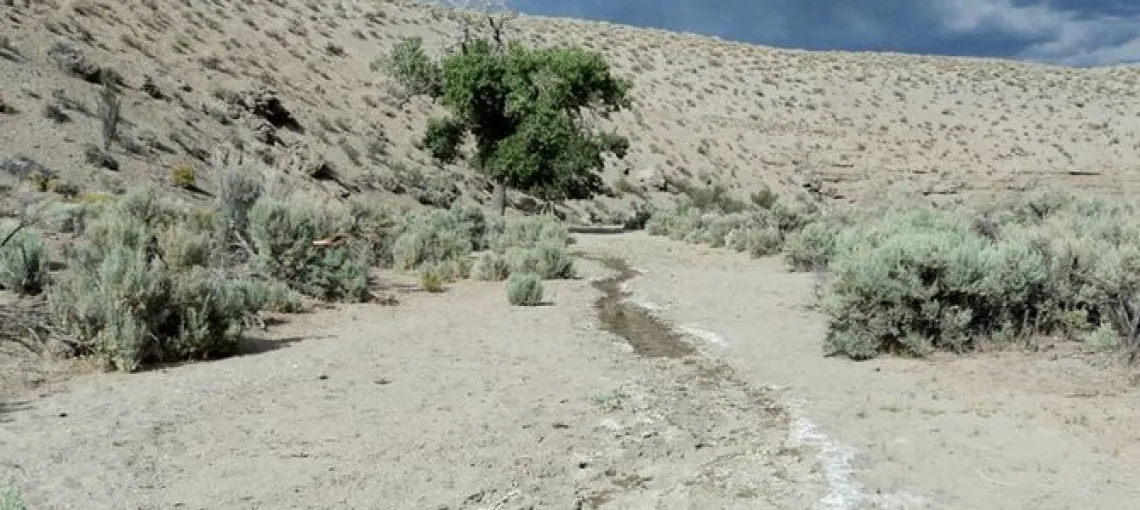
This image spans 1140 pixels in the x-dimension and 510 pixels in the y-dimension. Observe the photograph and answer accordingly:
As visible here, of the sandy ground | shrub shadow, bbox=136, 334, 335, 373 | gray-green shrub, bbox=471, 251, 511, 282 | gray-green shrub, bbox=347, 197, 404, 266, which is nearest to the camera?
the sandy ground

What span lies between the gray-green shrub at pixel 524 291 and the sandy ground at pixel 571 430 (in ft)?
9.75

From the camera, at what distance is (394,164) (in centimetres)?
3347

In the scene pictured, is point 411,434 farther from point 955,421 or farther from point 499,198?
point 499,198

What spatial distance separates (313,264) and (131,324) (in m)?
5.20

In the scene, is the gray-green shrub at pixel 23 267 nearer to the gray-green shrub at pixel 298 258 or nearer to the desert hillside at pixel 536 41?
the gray-green shrub at pixel 298 258

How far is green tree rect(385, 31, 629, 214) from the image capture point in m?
30.5

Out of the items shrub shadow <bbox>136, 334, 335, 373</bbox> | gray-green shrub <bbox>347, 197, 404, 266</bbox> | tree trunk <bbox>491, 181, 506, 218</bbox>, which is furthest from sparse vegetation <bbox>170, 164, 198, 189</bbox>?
shrub shadow <bbox>136, 334, 335, 373</bbox>

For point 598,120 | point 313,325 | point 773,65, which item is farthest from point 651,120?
point 313,325

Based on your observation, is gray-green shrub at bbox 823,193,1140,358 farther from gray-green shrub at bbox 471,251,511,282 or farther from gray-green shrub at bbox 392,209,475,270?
gray-green shrub at bbox 392,209,475,270

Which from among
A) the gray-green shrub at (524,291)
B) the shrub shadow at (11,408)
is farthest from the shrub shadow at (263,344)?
the gray-green shrub at (524,291)

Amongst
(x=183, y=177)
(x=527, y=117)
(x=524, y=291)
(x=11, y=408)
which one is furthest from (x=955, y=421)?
(x=527, y=117)

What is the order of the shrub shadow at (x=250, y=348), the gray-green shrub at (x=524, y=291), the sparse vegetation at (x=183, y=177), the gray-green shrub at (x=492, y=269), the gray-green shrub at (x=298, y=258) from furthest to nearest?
the sparse vegetation at (x=183, y=177) < the gray-green shrub at (x=492, y=269) < the gray-green shrub at (x=524, y=291) < the gray-green shrub at (x=298, y=258) < the shrub shadow at (x=250, y=348)

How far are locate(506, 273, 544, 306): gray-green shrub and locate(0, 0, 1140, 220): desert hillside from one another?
9548 mm

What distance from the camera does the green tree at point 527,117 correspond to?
30484 millimetres
